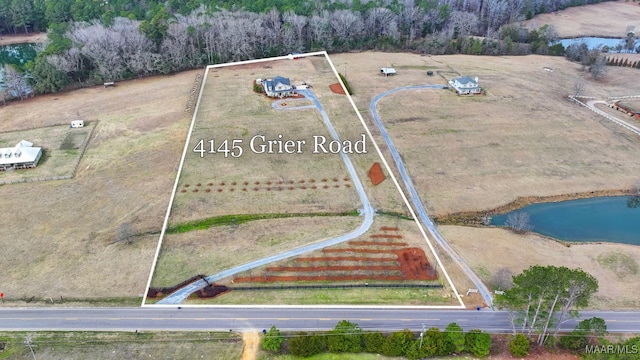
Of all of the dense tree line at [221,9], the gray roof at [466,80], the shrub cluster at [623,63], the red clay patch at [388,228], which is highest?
the dense tree line at [221,9]

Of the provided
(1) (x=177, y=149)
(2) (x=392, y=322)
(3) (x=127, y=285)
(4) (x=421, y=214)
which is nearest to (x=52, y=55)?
(1) (x=177, y=149)

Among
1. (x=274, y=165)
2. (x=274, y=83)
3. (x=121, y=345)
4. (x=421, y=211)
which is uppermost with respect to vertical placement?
(x=274, y=83)

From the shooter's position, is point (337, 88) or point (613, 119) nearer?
point (613, 119)

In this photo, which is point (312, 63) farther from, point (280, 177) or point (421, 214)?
point (421, 214)

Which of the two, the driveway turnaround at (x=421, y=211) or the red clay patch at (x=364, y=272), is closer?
the driveway turnaround at (x=421, y=211)

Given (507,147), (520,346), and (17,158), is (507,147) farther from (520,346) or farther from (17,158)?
(17,158)

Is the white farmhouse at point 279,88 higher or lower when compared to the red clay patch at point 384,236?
higher

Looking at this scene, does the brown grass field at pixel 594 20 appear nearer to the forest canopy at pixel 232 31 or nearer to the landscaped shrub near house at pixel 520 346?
the forest canopy at pixel 232 31

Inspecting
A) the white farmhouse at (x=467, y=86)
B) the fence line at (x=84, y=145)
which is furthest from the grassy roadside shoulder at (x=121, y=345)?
the white farmhouse at (x=467, y=86)

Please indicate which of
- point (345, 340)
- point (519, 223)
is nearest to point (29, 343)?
point (345, 340)
